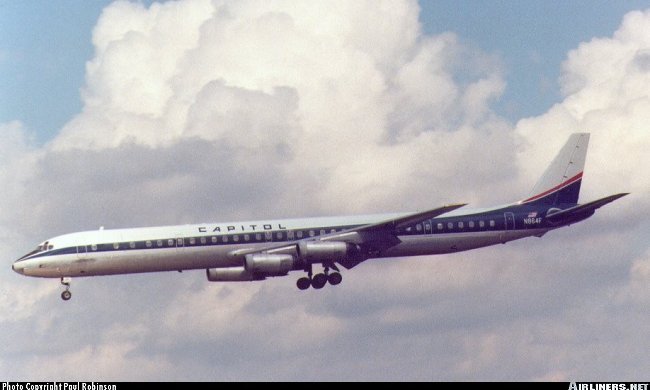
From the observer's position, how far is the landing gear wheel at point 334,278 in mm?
61969

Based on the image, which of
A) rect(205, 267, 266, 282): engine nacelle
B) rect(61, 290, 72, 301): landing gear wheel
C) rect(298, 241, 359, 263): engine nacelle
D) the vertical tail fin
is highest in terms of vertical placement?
the vertical tail fin

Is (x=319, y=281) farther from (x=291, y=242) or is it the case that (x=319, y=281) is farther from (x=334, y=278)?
(x=291, y=242)

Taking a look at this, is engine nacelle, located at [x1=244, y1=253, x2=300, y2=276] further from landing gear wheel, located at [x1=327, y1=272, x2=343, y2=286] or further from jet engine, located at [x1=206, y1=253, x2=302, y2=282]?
landing gear wheel, located at [x1=327, y1=272, x2=343, y2=286]

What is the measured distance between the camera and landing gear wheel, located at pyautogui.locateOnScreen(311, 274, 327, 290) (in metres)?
62.0

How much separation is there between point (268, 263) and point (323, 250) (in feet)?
11.8

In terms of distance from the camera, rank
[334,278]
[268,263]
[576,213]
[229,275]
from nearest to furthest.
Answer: [268,263] → [334,278] → [229,275] → [576,213]

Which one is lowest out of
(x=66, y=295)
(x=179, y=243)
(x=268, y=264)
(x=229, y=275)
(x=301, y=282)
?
(x=66, y=295)

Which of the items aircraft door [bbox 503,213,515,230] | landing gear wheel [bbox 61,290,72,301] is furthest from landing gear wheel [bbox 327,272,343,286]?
landing gear wheel [bbox 61,290,72,301]

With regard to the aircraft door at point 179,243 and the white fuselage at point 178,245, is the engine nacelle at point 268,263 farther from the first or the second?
the aircraft door at point 179,243

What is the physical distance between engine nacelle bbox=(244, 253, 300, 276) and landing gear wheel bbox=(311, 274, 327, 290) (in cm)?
368

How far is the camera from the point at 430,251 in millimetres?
62656

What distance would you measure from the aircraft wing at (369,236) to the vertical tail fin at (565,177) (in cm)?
1017

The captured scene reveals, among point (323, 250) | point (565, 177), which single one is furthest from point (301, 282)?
point (565, 177)

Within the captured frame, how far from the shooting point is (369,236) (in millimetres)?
60406
